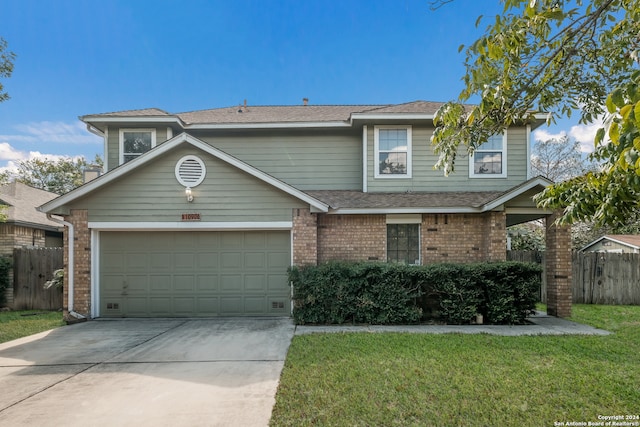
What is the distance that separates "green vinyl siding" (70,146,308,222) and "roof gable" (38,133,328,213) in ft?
0.54

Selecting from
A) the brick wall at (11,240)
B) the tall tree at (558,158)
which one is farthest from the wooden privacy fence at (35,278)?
the tall tree at (558,158)

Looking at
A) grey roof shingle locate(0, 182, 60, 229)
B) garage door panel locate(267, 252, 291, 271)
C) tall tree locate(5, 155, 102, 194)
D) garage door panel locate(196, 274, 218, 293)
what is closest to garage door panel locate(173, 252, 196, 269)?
garage door panel locate(196, 274, 218, 293)

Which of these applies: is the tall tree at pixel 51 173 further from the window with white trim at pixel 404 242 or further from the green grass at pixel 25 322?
the window with white trim at pixel 404 242

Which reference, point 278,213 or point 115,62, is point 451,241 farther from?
point 115,62

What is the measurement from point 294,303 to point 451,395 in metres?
4.39

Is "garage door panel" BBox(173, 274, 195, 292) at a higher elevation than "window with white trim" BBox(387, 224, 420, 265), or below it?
below

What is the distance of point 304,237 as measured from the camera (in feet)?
25.9

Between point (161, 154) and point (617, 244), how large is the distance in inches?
827

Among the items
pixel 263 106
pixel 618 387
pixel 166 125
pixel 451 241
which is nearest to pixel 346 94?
pixel 263 106

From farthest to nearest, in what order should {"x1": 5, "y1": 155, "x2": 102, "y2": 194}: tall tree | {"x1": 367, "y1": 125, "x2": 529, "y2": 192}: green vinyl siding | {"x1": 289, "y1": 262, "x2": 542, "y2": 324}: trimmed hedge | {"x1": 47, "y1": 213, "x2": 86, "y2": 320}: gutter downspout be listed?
{"x1": 5, "y1": 155, "x2": 102, "y2": 194}: tall tree < {"x1": 367, "y1": 125, "x2": 529, "y2": 192}: green vinyl siding < {"x1": 47, "y1": 213, "x2": 86, "y2": 320}: gutter downspout < {"x1": 289, "y1": 262, "x2": 542, "y2": 324}: trimmed hedge

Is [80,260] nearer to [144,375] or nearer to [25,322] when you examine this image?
[25,322]

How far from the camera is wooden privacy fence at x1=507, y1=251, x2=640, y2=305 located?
10695mm

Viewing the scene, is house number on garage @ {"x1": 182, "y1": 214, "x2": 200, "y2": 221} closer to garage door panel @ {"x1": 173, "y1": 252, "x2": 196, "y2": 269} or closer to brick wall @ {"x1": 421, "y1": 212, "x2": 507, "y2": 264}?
garage door panel @ {"x1": 173, "y1": 252, "x2": 196, "y2": 269}

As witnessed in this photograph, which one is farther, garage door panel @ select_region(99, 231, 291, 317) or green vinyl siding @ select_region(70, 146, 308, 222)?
garage door panel @ select_region(99, 231, 291, 317)
